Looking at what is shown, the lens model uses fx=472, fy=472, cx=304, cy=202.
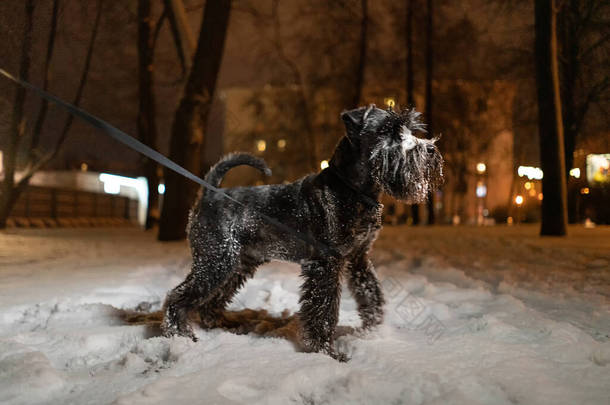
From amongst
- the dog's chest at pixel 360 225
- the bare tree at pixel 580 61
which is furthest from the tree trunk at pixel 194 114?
the dog's chest at pixel 360 225

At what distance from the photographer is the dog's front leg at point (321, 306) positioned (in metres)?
3.38

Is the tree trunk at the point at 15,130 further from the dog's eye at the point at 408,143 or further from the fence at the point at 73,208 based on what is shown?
the fence at the point at 73,208

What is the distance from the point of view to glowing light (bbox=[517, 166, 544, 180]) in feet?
39.2

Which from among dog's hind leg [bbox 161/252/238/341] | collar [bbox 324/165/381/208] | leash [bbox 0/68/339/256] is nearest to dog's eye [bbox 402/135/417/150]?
collar [bbox 324/165/381/208]

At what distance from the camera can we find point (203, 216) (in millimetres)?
3826

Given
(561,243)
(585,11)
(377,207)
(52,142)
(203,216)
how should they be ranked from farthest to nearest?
(561,243) < (585,11) < (52,142) < (203,216) < (377,207)

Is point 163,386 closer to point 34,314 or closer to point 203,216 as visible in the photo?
point 203,216

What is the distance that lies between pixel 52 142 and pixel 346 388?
6.02 metres

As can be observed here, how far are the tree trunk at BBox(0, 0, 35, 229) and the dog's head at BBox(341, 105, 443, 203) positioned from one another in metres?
3.91

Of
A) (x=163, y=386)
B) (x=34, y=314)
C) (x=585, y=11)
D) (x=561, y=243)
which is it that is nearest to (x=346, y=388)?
(x=163, y=386)

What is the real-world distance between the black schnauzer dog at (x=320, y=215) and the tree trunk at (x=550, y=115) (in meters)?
8.11

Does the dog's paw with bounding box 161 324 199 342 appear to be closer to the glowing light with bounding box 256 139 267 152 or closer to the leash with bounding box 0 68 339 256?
the leash with bounding box 0 68 339 256

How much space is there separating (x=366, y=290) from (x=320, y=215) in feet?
3.07

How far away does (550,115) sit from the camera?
10.6m
